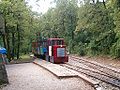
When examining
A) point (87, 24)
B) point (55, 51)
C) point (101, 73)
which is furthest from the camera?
point (87, 24)

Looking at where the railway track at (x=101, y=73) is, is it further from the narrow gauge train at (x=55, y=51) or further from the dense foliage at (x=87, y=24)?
the narrow gauge train at (x=55, y=51)

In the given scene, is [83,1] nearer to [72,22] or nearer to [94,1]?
[94,1]

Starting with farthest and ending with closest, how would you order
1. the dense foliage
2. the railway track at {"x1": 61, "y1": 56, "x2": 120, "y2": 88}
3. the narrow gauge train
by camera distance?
the dense foliage
the narrow gauge train
the railway track at {"x1": 61, "y1": 56, "x2": 120, "y2": 88}

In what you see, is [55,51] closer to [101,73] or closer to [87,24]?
[87,24]

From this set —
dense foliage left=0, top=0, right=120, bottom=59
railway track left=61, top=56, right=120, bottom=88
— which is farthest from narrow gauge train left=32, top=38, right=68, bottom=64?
railway track left=61, top=56, right=120, bottom=88

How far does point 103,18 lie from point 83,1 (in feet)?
17.3

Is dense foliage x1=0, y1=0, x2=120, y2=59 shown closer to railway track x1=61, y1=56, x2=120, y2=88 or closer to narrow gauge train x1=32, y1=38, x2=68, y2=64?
railway track x1=61, y1=56, x2=120, y2=88

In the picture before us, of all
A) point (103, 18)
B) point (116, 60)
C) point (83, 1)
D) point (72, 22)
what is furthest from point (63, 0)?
point (116, 60)

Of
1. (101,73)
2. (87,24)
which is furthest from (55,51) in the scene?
(101,73)

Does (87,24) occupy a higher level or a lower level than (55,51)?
higher

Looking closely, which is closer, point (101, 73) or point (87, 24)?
point (101, 73)

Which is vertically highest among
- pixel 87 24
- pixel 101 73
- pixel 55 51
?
pixel 87 24

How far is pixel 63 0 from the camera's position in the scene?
5500cm

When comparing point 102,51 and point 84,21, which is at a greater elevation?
point 84,21
